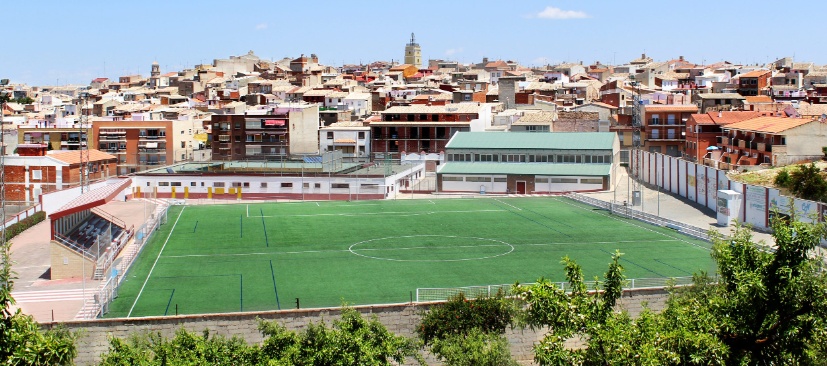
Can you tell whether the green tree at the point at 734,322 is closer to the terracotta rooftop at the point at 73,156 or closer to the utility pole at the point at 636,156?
the utility pole at the point at 636,156

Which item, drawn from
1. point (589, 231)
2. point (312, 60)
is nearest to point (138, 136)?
point (589, 231)

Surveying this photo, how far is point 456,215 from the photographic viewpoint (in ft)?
157

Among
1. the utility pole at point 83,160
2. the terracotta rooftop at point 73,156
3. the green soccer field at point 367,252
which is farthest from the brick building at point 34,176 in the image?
the green soccer field at point 367,252

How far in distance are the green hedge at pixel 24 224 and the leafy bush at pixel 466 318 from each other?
78.8ft

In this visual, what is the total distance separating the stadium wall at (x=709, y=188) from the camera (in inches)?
1452

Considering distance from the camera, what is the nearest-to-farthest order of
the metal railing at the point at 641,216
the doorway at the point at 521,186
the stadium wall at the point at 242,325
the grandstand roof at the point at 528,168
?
the stadium wall at the point at 242,325, the metal railing at the point at 641,216, the grandstand roof at the point at 528,168, the doorway at the point at 521,186

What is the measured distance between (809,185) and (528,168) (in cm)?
1976

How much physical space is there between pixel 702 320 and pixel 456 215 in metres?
32.5

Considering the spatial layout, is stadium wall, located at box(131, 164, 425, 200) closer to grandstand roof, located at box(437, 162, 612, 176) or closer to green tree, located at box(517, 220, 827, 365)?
grandstand roof, located at box(437, 162, 612, 176)

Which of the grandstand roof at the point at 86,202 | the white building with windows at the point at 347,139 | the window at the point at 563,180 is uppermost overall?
the white building with windows at the point at 347,139

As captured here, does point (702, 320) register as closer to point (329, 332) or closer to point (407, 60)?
point (329, 332)

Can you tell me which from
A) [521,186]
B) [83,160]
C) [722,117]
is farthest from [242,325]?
[722,117]

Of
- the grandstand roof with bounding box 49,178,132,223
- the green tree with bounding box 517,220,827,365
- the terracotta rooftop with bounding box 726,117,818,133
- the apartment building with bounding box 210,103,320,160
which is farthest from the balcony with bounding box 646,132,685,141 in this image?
the green tree with bounding box 517,220,827,365

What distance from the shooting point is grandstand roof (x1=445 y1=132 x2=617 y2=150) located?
197ft
